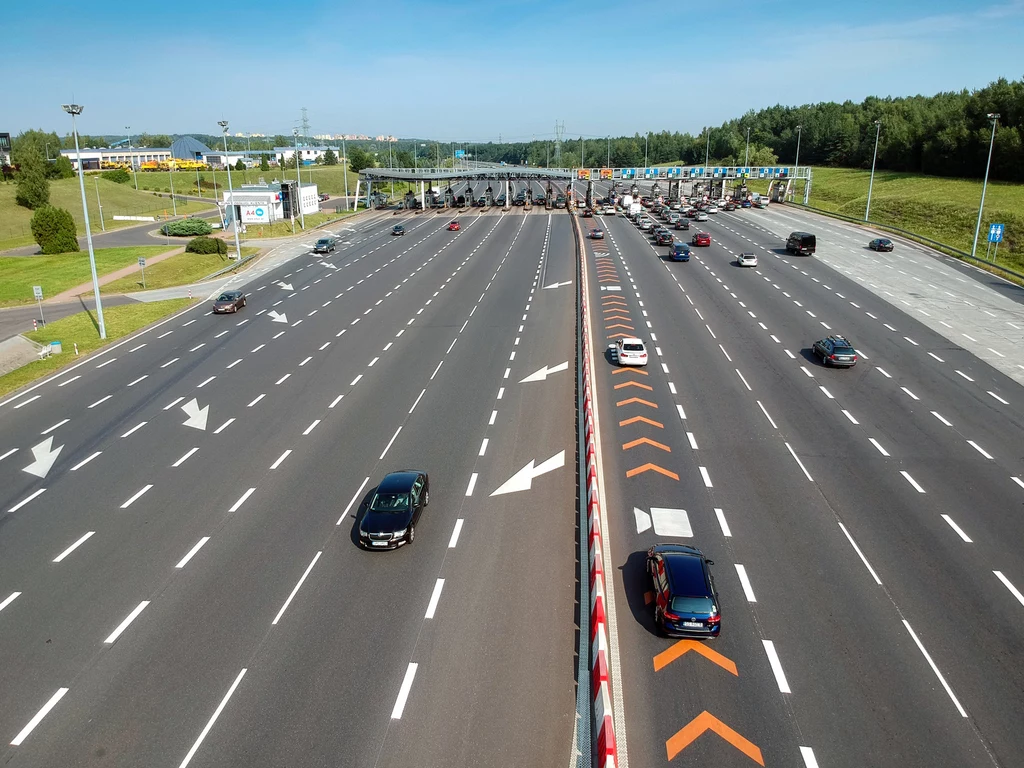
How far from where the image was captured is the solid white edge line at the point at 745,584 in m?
18.6

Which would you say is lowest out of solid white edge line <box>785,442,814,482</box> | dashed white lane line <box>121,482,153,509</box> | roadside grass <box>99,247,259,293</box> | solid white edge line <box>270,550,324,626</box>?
solid white edge line <box>270,550,324,626</box>

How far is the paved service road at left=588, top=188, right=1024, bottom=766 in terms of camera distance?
1454cm

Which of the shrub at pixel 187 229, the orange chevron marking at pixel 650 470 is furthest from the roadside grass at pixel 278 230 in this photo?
the orange chevron marking at pixel 650 470

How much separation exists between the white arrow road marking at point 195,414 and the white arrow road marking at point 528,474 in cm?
1462

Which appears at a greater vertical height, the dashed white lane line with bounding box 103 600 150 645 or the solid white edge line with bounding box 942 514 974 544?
the solid white edge line with bounding box 942 514 974 544

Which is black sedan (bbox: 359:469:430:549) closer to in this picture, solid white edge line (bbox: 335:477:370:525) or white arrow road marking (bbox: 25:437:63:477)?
solid white edge line (bbox: 335:477:370:525)

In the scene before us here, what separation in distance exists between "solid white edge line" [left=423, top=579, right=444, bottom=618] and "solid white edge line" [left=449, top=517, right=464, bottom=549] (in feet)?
6.16

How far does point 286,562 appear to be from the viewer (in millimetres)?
20234

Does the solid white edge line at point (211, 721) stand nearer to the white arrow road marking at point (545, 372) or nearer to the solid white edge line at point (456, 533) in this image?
the solid white edge line at point (456, 533)

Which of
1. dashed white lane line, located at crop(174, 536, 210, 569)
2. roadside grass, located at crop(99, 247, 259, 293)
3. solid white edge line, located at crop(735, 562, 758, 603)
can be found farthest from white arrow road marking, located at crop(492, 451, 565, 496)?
roadside grass, located at crop(99, 247, 259, 293)

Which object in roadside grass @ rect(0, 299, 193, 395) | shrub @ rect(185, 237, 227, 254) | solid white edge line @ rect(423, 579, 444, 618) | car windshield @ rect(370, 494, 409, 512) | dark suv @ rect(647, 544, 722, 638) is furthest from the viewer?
shrub @ rect(185, 237, 227, 254)

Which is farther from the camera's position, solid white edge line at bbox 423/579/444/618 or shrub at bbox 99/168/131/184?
shrub at bbox 99/168/131/184

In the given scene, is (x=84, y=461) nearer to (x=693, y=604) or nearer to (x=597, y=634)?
(x=597, y=634)

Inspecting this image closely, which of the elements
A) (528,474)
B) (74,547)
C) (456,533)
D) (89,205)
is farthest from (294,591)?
(89,205)
